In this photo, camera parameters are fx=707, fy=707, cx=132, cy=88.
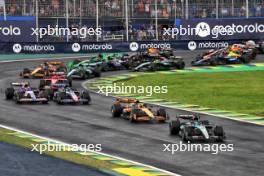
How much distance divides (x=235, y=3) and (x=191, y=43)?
5.07m

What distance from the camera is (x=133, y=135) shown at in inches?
855

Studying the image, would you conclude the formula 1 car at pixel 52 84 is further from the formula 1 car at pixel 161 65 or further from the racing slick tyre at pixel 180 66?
the racing slick tyre at pixel 180 66

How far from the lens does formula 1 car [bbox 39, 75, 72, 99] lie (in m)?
30.5

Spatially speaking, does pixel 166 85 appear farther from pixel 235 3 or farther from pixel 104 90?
pixel 235 3

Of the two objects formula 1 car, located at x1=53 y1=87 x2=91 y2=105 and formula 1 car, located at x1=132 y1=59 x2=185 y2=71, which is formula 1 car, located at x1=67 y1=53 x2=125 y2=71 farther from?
formula 1 car, located at x1=53 y1=87 x2=91 y2=105

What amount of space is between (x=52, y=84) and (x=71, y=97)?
2522 mm

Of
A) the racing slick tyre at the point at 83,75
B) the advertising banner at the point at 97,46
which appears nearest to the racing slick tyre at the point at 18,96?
the racing slick tyre at the point at 83,75

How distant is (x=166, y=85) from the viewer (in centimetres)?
3719

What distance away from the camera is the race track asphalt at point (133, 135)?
17.0 metres

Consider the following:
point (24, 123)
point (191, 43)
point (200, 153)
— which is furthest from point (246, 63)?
point (200, 153)

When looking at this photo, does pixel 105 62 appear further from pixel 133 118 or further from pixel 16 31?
pixel 133 118

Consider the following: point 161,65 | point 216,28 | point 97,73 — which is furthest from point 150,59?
point 216,28

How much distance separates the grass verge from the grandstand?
14.3m

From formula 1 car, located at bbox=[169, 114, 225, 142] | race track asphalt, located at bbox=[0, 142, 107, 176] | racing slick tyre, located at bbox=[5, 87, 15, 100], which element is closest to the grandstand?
racing slick tyre, located at bbox=[5, 87, 15, 100]
